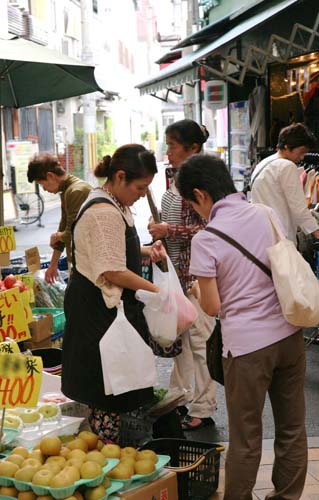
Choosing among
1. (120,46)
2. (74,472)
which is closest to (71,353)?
(74,472)

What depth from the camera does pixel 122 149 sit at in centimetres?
401

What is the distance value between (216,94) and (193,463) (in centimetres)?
978

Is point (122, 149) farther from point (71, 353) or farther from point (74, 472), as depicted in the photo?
point (74, 472)

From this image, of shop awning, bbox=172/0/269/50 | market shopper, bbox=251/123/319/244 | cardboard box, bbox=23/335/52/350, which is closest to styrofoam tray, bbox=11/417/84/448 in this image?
cardboard box, bbox=23/335/52/350

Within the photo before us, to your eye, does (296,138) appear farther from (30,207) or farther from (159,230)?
(30,207)

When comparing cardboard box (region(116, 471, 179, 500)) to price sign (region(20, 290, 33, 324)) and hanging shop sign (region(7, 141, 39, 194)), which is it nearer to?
price sign (region(20, 290, 33, 324))

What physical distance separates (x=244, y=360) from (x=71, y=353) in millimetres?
962

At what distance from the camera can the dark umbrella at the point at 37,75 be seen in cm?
684

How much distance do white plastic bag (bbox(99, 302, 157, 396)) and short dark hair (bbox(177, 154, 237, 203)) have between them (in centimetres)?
74

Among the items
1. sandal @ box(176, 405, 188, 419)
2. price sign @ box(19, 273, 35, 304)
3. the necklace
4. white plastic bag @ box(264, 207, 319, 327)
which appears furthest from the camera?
price sign @ box(19, 273, 35, 304)

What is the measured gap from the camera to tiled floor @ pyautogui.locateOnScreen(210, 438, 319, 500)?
4461 millimetres

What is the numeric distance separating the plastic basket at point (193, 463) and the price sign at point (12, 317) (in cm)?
145

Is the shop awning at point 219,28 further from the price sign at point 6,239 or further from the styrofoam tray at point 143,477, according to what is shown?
the styrofoam tray at point 143,477

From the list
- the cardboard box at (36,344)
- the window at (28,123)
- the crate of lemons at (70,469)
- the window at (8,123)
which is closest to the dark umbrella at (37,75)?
the cardboard box at (36,344)
